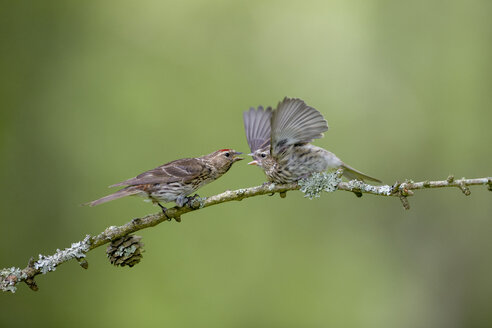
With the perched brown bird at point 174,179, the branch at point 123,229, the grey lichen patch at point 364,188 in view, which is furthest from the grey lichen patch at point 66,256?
the grey lichen patch at point 364,188

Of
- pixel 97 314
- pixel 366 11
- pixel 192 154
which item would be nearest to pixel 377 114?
pixel 366 11

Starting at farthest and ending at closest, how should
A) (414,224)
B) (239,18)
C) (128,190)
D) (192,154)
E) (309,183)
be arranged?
(414,224)
(239,18)
(192,154)
(128,190)
(309,183)

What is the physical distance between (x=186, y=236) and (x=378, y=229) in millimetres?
3676

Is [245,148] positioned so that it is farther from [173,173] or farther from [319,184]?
[319,184]

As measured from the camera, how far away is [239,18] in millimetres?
9188

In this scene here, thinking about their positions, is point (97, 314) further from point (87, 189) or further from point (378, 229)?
point (378, 229)

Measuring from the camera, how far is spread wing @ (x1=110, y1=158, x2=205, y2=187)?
14.2 ft

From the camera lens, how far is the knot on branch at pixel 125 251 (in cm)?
337

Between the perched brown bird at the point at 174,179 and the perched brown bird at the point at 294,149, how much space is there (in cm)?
45

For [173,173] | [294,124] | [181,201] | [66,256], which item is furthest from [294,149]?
[66,256]

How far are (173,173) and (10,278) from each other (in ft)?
5.02

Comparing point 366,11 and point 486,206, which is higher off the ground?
point 366,11

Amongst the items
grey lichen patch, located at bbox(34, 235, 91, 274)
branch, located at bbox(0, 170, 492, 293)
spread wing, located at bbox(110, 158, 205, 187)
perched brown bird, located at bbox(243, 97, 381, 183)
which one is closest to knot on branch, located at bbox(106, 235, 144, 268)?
branch, located at bbox(0, 170, 492, 293)

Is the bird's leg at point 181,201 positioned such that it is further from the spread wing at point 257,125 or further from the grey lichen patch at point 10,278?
the spread wing at point 257,125
